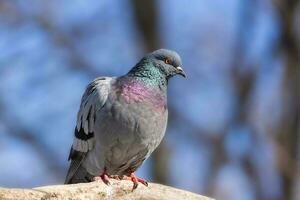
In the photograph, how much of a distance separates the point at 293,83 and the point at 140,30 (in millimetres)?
2645

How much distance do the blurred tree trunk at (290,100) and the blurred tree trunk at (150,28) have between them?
1761 mm

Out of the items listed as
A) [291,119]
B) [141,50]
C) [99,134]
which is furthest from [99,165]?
[141,50]

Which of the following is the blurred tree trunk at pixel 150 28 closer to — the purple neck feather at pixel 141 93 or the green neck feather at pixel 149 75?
the green neck feather at pixel 149 75

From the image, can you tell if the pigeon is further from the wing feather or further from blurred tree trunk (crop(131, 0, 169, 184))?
blurred tree trunk (crop(131, 0, 169, 184))

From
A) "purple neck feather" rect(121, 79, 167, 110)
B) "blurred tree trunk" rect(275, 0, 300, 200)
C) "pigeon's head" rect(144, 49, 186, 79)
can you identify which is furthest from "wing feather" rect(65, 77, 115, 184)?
"blurred tree trunk" rect(275, 0, 300, 200)

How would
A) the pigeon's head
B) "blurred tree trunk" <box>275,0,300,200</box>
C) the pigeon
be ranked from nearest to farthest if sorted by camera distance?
the pigeon < the pigeon's head < "blurred tree trunk" <box>275,0,300,200</box>

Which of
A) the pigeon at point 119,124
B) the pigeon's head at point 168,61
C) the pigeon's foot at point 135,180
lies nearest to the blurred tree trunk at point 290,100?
the pigeon's head at point 168,61

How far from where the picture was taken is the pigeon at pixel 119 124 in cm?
773

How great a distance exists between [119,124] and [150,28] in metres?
6.04

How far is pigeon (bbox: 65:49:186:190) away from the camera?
7.73 meters

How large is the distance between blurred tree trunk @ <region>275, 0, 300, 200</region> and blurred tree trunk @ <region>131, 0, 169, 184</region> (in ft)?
5.78

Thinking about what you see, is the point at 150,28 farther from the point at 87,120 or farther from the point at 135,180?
the point at 135,180

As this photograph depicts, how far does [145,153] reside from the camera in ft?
25.8

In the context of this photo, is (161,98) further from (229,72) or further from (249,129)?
(229,72)
